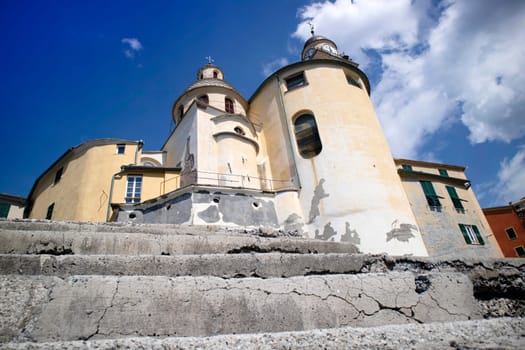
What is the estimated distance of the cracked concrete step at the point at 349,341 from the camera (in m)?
2.37

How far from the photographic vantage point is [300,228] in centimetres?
1473

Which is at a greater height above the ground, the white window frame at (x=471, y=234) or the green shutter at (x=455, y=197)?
the green shutter at (x=455, y=197)

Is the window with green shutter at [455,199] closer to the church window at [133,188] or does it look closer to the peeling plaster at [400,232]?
the peeling plaster at [400,232]

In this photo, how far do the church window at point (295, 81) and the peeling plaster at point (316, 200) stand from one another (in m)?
6.91

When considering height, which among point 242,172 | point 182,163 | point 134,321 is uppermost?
point 182,163

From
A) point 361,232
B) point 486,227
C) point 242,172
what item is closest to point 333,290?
point 361,232

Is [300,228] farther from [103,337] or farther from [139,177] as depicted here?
[103,337]

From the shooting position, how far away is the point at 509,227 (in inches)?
1051

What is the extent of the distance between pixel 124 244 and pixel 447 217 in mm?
19209

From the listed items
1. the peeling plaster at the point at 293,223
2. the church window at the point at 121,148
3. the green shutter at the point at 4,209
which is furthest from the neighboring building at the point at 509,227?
the green shutter at the point at 4,209

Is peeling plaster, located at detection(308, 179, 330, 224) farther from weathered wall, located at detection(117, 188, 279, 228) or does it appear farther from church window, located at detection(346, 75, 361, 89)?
church window, located at detection(346, 75, 361, 89)

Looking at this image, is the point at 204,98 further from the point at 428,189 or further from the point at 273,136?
the point at 428,189

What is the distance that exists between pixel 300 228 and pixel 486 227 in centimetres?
1383

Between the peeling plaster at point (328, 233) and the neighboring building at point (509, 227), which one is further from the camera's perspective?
the neighboring building at point (509, 227)
